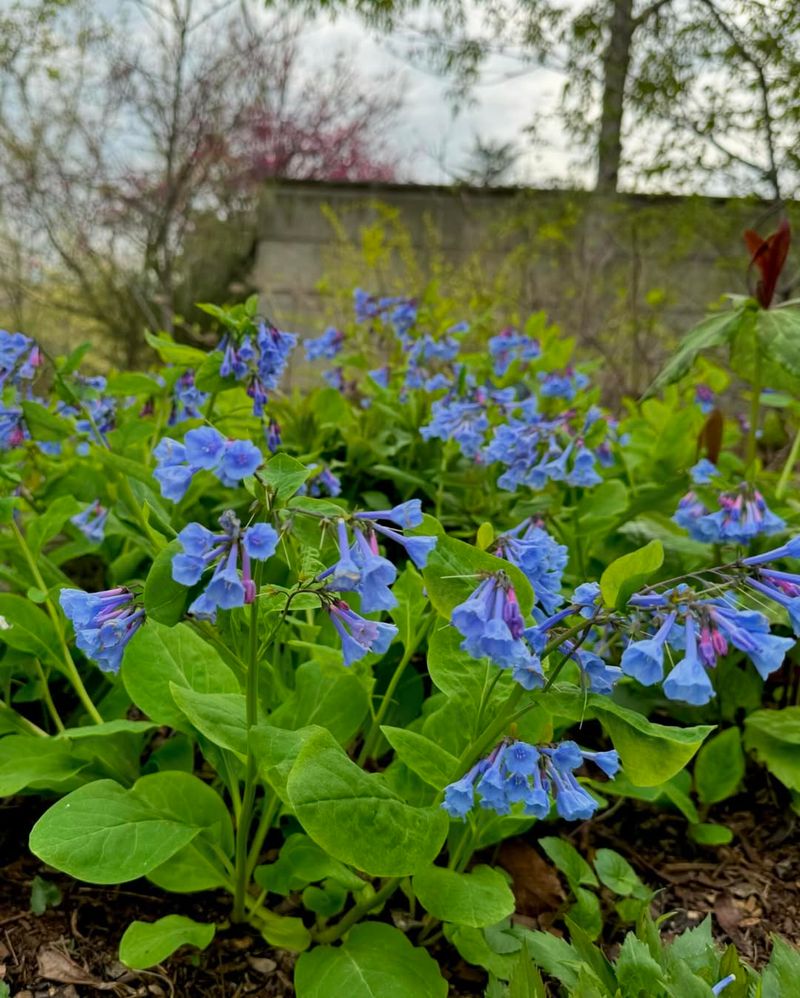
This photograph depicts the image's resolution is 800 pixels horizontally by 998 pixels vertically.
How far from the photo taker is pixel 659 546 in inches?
38.3

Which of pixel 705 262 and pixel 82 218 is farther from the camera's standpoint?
pixel 82 218

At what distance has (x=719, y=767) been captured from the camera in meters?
1.75

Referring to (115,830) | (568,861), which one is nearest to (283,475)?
(115,830)

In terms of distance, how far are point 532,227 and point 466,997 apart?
241 inches

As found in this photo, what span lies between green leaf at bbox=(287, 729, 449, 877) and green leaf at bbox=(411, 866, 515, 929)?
121mm

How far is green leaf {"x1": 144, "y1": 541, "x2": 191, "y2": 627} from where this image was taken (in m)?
0.95

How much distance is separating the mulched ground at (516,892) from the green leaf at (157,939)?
12 centimetres

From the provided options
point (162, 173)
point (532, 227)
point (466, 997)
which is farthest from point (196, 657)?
point (162, 173)

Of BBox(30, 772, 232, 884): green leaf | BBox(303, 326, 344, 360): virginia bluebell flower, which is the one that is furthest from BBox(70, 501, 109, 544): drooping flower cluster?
BBox(303, 326, 344, 360): virginia bluebell flower

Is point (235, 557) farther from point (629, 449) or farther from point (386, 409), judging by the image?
point (629, 449)

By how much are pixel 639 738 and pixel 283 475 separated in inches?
20.7

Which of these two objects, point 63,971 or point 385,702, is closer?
point 63,971

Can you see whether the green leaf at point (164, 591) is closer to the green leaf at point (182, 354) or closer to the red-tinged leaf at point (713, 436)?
the green leaf at point (182, 354)

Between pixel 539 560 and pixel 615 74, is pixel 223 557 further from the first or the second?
pixel 615 74
